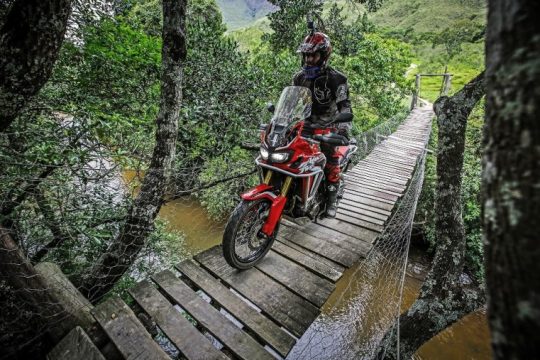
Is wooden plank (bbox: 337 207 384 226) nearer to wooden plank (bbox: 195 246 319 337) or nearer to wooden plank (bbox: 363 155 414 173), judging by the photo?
wooden plank (bbox: 195 246 319 337)

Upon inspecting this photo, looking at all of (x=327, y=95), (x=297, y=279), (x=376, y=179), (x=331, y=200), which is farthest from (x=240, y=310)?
(x=376, y=179)

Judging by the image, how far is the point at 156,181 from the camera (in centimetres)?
304

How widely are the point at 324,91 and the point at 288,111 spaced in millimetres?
847

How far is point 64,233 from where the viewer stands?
8.68 feet

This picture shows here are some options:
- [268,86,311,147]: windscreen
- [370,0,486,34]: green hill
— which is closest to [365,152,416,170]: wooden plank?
[268,86,311,147]: windscreen

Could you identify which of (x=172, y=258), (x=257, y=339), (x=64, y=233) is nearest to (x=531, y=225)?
(x=257, y=339)

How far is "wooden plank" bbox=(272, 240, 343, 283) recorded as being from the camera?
8.62ft

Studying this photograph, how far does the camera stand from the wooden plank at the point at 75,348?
169 cm

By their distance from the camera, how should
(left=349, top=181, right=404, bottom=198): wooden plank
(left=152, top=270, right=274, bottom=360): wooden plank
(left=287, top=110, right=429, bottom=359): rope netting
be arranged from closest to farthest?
(left=152, top=270, right=274, bottom=360): wooden plank < (left=287, top=110, right=429, bottom=359): rope netting < (left=349, top=181, right=404, bottom=198): wooden plank

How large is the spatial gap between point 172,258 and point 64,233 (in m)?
2.58

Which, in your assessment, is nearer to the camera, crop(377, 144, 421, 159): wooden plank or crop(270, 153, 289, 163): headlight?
crop(270, 153, 289, 163): headlight

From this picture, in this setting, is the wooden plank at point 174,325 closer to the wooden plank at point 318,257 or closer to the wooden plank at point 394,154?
the wooden plank at point 318,257

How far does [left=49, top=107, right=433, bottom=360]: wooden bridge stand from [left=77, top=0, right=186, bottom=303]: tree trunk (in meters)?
0.83

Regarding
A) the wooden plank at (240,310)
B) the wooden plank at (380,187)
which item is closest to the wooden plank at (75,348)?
the wooden plank at (240,310)
